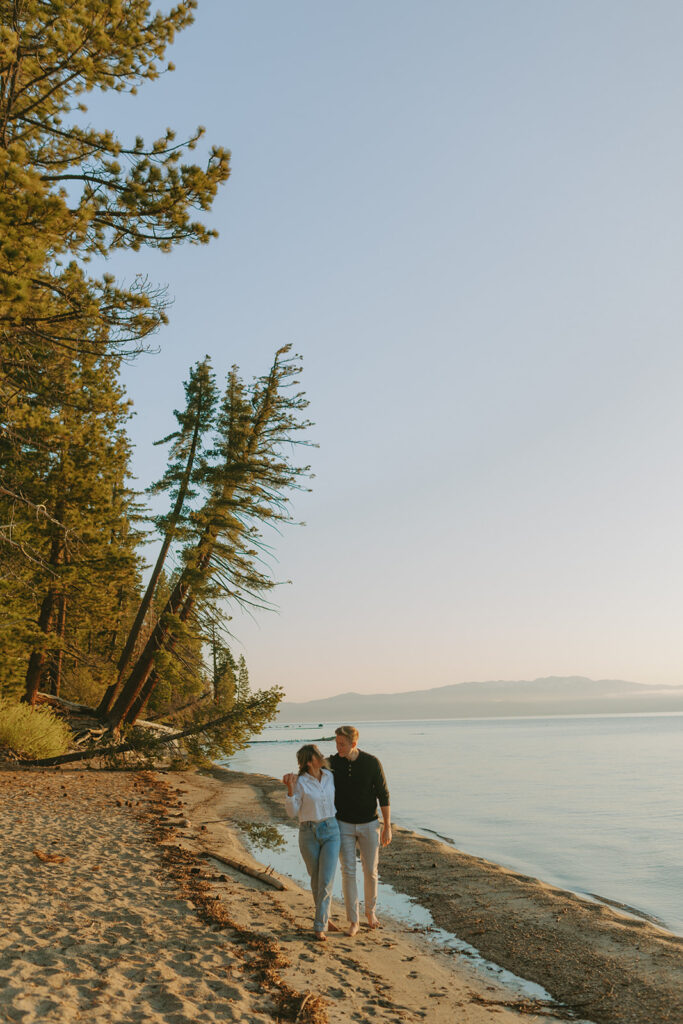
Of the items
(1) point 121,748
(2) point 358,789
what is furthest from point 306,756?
(1) point 121,748

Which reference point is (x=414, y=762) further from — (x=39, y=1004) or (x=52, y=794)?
(x=39, y=1004)

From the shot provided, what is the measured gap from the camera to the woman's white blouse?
7270 millimetres

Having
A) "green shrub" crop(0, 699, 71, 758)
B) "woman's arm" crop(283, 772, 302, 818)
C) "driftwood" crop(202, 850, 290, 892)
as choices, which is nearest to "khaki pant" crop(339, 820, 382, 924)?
"woman's arm" crop(283, 772, 302, 818)

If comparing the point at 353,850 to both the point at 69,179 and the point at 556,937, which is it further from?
the point at 69,179

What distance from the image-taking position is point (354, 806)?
307 inches

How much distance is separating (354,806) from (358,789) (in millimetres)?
193

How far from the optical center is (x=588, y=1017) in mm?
6547

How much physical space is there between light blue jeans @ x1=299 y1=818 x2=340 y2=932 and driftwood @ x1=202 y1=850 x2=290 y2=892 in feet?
8.86

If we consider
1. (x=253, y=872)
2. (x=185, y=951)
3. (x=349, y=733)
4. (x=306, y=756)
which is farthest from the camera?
(x=253, y=872)

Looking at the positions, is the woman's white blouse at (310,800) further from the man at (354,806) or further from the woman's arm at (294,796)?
the man at (354,806)

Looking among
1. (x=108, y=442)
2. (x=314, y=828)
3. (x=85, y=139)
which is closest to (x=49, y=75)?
(x=85, y=139)

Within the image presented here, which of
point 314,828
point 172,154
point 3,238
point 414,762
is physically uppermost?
point 172,154

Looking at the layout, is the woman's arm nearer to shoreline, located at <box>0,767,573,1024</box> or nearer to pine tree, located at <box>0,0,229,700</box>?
shoreline, located at <box>0,767,573,1024</box>

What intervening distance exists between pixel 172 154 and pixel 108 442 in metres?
18.6
